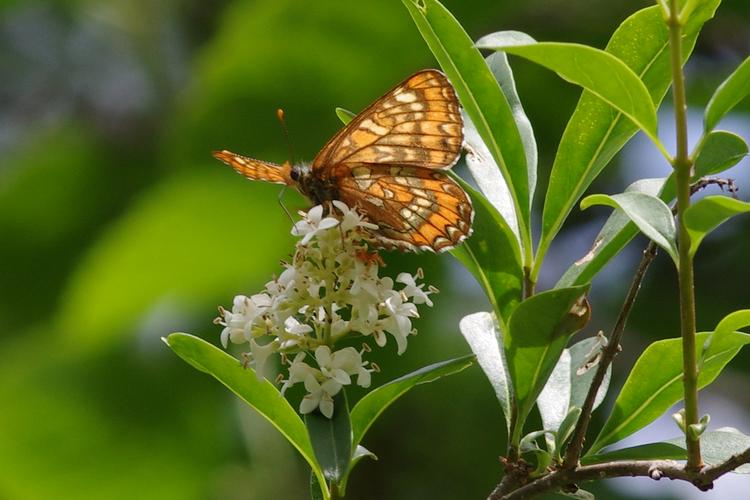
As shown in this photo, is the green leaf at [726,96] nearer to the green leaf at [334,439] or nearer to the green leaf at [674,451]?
the green leaf at [674,451]

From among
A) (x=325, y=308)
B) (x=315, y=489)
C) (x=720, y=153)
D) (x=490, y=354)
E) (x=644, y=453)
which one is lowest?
(x=315, y=489)

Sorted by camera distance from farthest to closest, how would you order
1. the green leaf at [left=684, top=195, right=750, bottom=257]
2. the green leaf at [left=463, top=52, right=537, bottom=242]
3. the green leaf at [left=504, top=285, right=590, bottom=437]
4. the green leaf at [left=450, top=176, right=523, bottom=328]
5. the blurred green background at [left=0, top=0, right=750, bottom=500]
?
the blurred green background at [left=0, top=0, right=750, bottom=500] < the green leaf at [left=463, top=52, right=537, bottom=242] < the green leaf at [left=450, top=176, right=523, bottom=328] < the green leaf at [left=504, top=285, right=590, bottom=437] < the green leaf at [left=684, top=195, right=750, bottom=257]

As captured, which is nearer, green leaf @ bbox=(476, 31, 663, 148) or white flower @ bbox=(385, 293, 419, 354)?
green leaf @ bbox=(476, 31, 663, 148)

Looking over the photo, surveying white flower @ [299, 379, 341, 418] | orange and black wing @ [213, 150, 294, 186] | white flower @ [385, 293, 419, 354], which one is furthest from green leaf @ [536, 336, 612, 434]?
orange and black wing @ [213, 150, 294, 186]

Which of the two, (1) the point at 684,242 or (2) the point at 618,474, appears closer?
(1) the point at 684,242

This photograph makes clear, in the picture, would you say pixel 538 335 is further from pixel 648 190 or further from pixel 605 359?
pixel 648 190

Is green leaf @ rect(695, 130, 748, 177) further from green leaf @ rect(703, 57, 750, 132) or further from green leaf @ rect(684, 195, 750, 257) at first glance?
green leaf @ rect(684, 195, 750, 257)

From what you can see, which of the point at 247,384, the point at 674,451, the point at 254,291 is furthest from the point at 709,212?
the point at 254,291
